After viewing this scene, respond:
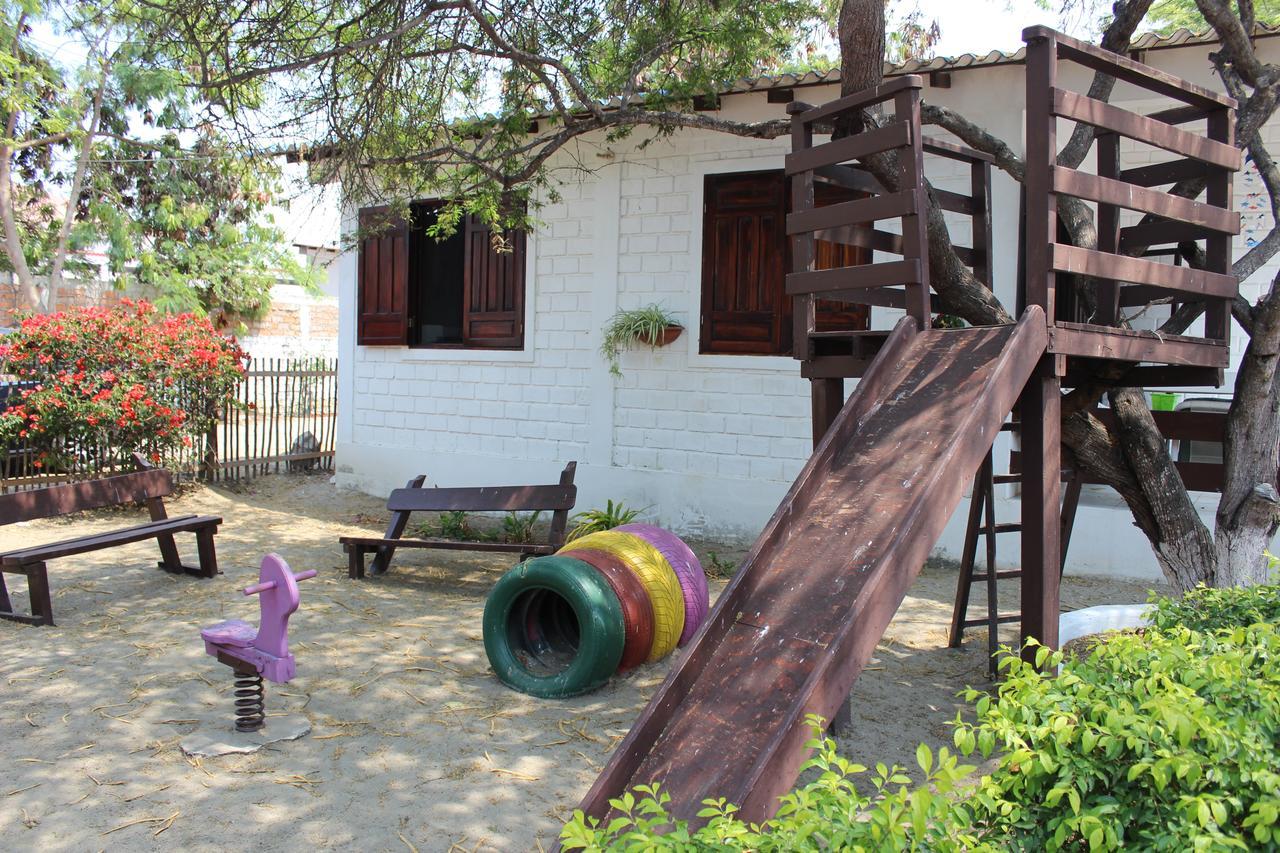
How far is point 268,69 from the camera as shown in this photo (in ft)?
19.5

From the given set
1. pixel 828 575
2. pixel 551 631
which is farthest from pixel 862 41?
pixel 551 631

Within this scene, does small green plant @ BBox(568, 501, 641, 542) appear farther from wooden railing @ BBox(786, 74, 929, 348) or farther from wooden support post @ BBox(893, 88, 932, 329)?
wooden support post @ BBox(893, 88, 932, 329)

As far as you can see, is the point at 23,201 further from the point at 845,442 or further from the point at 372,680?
the point at 845,442

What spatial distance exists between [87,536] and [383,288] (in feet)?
16.2

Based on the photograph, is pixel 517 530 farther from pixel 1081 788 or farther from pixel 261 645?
pixel 1081 788

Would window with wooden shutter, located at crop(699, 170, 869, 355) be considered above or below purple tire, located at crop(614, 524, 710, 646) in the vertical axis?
above

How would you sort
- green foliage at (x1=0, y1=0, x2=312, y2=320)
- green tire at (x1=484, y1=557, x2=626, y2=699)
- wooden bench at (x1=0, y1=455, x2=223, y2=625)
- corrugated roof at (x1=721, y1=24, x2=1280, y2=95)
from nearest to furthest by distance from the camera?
green tire at (x1=484, y1=557, x2=626, y2=699), wooden bench at (x1=0, y1=455, x2=223, y2=625), corrugated roof at (x1=721, y1=24, x2=1280, y2=95), green foliage at (x1=0, y1=0, x2=312, y2=320)

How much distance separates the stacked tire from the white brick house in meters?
3.18

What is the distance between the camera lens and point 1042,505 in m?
4.02

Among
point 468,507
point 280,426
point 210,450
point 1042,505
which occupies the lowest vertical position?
point 468,507

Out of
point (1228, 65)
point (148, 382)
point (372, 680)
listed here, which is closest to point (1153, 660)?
point (372, 680)

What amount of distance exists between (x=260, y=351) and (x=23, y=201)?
17.3 feet

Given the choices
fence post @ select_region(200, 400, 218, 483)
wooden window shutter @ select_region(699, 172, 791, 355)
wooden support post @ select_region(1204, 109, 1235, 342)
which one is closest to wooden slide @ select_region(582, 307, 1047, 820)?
wooden support post @ select_region(1204, 109, 1235, 342)

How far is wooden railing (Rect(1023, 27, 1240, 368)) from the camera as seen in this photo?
3930 millimetres
